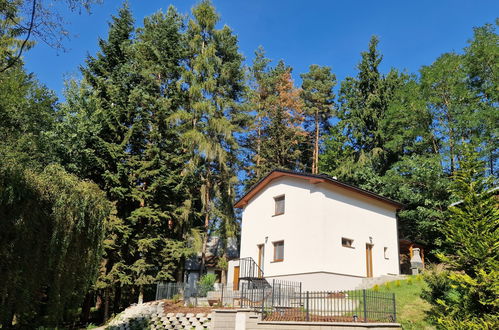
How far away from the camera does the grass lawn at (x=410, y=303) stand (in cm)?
1188

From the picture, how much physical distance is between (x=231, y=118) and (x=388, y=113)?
12748mm

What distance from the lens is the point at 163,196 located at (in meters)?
25.0

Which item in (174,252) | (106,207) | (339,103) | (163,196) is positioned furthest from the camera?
(339,103)

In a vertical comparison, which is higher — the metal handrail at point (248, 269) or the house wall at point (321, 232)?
the house wall at point (321, 232)

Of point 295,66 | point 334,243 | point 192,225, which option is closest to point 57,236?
point 334,243

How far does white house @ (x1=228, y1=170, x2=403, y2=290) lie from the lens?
18406mm

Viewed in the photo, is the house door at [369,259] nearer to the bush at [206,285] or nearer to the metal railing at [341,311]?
the metal railing at [341,311]

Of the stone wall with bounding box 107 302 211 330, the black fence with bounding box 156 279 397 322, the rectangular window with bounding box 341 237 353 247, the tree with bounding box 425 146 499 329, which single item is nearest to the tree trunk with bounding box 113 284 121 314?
the stone wall with bounding box 107 302 211 330

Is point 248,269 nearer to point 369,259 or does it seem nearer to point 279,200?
point 279,200

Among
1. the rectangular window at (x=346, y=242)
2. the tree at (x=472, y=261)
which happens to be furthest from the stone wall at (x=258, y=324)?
the rectangular window at (x=346, y=242)

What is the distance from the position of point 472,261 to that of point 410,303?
11.4 ft

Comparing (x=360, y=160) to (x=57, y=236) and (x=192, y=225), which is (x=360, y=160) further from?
(x=57, y=236)

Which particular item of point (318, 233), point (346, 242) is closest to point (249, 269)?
point (318, 233)

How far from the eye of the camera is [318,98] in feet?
121
